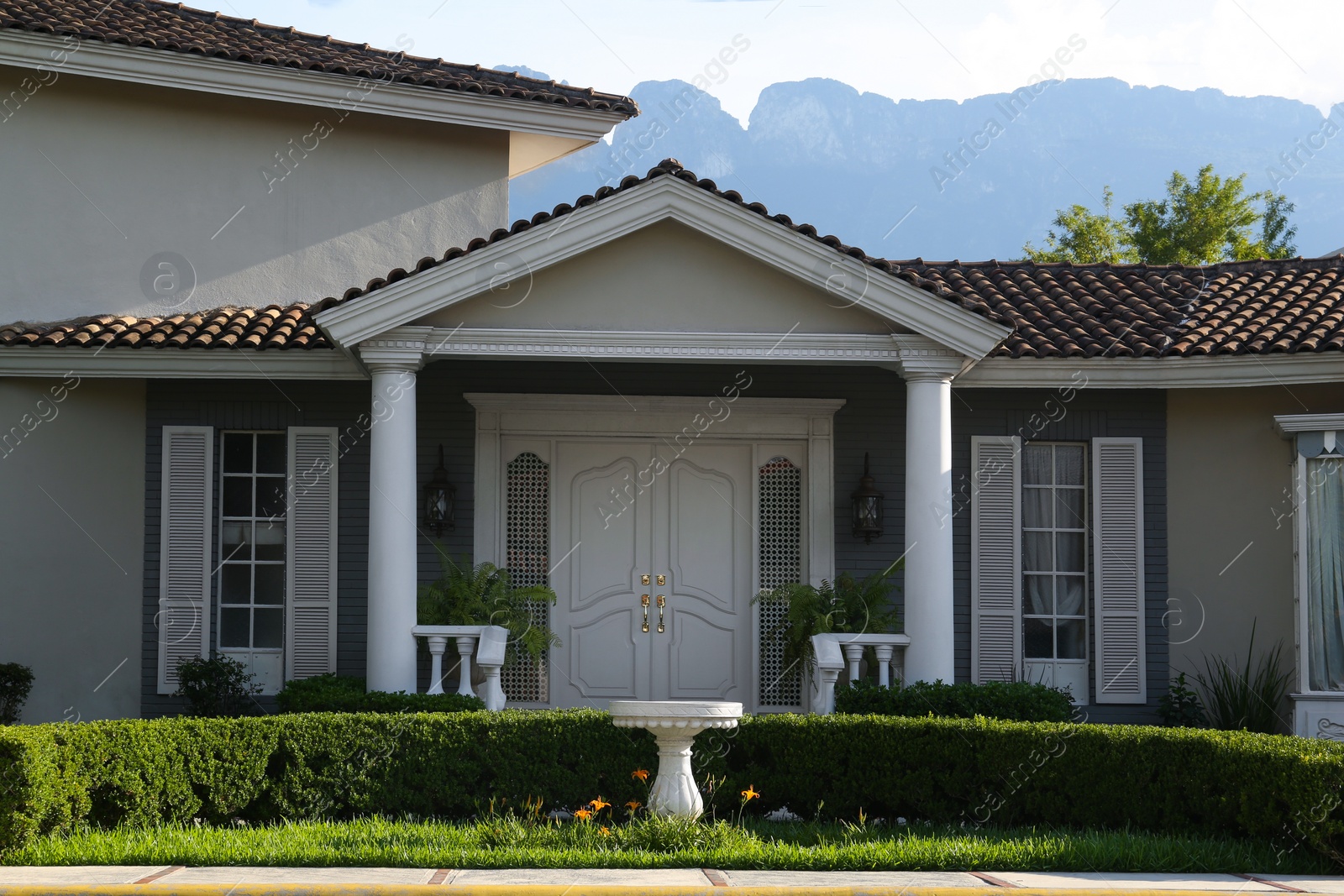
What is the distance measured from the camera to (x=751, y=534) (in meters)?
11.7

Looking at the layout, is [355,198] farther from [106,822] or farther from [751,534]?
[106,822]

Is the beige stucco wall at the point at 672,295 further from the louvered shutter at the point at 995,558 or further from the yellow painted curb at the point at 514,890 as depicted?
the yellow painted curb at the point at 514,890

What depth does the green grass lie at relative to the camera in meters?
6.60

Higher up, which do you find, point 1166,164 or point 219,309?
point 1166,164

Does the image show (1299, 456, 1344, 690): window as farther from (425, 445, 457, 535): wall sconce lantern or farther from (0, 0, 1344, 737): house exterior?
(425, 445, 457, 535): wall sconce lantern

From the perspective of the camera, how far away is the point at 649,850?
6.90 meters

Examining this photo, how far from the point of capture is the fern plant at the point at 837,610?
10.5 meters

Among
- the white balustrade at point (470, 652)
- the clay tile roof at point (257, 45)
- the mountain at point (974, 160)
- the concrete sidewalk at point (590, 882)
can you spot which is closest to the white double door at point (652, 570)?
the white balustrade at point (470, 652)

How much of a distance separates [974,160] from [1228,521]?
136 metres

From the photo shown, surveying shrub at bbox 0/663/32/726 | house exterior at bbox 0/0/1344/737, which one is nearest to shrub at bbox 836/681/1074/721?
house exterior at bbox 0/0/1344/737

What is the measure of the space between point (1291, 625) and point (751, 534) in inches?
189

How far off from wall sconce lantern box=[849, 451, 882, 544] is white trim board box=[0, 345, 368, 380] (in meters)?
4.46

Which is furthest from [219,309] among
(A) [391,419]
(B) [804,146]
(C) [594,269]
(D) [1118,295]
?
(B) [804,146]

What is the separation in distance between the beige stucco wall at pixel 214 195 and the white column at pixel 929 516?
5.46 meters
